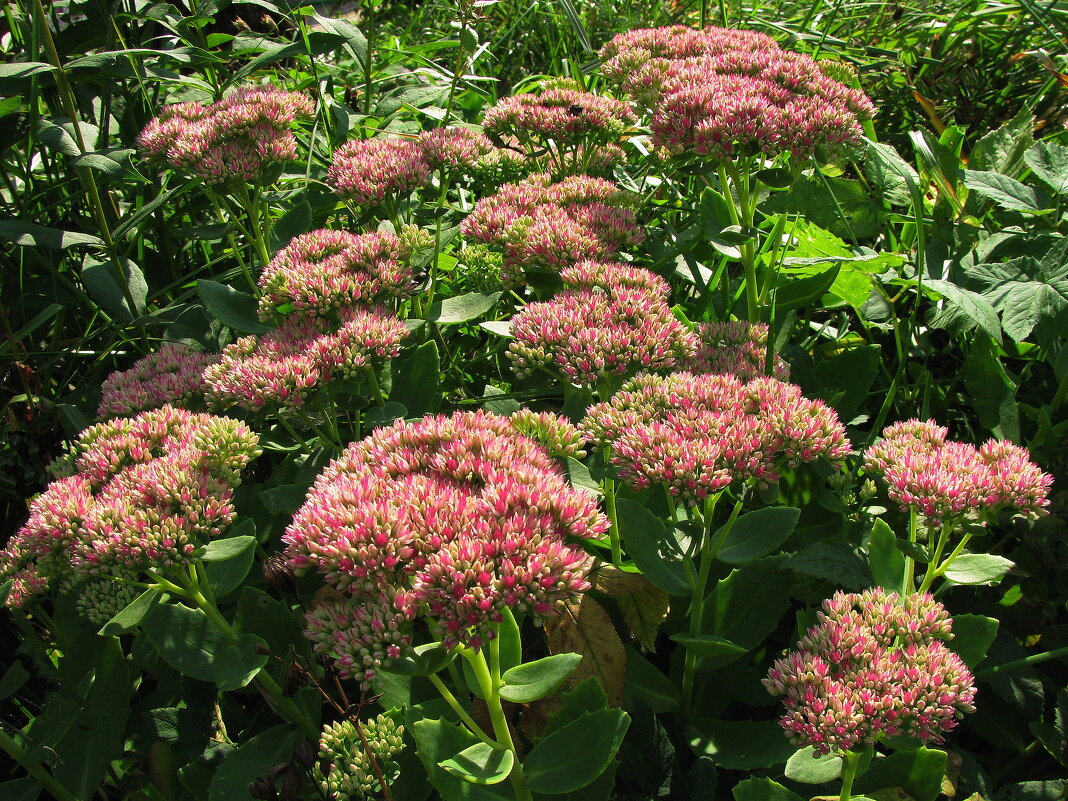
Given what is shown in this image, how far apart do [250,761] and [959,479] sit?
1.58 metres

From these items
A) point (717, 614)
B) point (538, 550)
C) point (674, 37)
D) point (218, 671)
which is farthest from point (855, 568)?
point (674, 37)

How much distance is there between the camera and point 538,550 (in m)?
1.44

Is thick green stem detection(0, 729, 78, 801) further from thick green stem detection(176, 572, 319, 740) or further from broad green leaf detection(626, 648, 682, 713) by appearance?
broad green leaf detection(626, 648, 682, 713)

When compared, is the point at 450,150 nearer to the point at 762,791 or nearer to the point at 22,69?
the point at 22,69

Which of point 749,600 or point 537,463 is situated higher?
point 537,463

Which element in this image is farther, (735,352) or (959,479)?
(735,352)

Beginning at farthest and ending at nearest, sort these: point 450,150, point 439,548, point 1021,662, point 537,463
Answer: point 450,150, point 1021,662, point 537,463, point 439,548

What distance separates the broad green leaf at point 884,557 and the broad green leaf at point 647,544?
394 millimetres

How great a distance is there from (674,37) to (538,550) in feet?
8.29

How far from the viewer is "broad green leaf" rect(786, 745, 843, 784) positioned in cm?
162

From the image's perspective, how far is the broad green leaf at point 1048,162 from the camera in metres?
2.63

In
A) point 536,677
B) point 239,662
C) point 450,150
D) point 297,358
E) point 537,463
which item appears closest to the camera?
point 536,677

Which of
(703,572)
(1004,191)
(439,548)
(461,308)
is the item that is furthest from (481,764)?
(1004,191)

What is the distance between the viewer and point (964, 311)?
2273 mm
